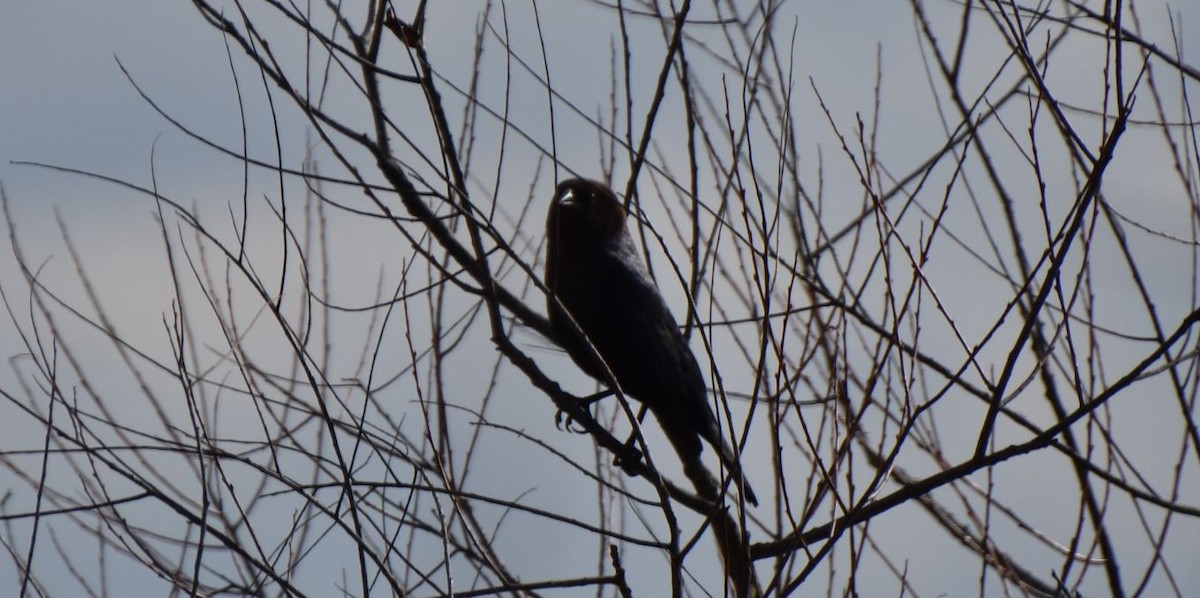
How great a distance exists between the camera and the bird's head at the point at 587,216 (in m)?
5.52

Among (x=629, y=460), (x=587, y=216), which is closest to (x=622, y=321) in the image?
(x=587, y=216)

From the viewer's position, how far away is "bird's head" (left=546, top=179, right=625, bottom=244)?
18.1 feet

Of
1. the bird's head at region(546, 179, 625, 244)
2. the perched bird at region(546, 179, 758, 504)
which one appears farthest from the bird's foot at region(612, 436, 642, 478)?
the bird's head at region(546, 179, 625, 244)

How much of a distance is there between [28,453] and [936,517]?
2.55 meters

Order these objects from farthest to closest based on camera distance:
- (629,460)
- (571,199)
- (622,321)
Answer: (571,199), (622,321), (629,460)

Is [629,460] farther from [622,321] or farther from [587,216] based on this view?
[587,216]

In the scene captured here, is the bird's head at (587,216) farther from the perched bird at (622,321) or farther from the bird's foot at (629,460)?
the bird's foot at (629,460)

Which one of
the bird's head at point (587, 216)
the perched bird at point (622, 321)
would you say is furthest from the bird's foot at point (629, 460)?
the bird's head at point (587, 216)

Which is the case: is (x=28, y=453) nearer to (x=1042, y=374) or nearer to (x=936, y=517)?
(x=936, y=517)

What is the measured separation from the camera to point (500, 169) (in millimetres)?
3219

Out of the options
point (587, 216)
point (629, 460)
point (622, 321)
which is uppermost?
point (587, 216)

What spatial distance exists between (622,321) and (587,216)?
67cm

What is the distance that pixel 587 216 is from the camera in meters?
5.57

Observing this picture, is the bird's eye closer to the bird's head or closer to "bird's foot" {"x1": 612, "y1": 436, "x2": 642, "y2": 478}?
the bird's head
